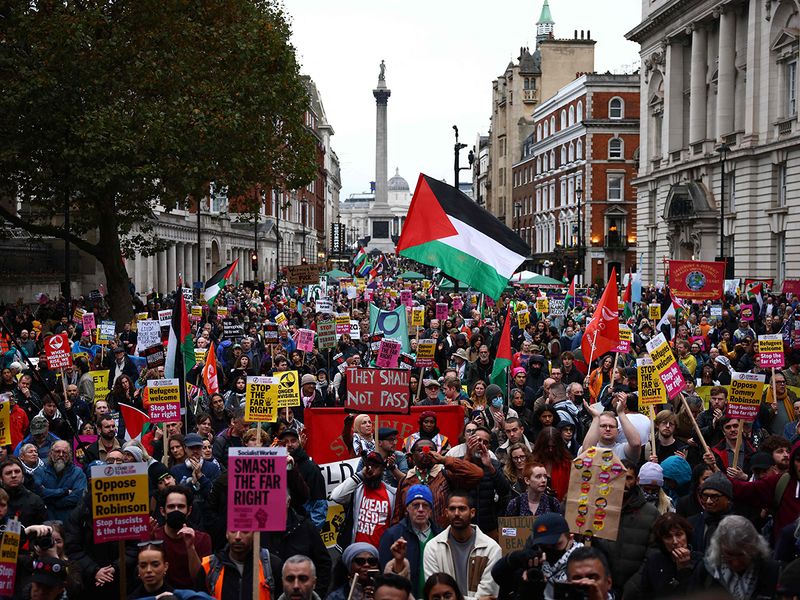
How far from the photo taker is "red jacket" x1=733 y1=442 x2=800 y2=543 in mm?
7504

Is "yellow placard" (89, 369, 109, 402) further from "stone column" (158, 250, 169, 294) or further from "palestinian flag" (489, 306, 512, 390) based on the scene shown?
"stone column" (158, 250, 169, 294)

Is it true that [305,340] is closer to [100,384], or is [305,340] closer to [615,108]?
[100,384]

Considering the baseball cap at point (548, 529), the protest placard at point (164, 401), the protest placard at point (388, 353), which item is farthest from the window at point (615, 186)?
the baseball cap at point (548, 529)

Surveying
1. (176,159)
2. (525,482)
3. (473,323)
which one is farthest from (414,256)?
(176,159)

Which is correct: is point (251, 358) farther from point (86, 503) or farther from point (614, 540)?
point (614, 540)

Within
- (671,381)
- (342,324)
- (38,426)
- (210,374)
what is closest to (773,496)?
(671,381)

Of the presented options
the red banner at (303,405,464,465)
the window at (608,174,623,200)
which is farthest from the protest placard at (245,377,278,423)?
the window at (608,174,623,200)

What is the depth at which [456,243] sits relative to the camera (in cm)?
1280

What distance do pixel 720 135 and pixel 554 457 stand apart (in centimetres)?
4506

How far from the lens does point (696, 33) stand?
54.2 m

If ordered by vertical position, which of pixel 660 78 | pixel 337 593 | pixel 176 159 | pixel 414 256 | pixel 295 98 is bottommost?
pixel 337 593

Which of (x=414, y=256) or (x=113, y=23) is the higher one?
(x=113, y=23)

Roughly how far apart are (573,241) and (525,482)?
72.0 meters

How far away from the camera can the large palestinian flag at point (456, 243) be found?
1269 cm
